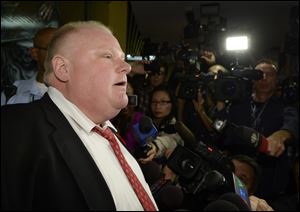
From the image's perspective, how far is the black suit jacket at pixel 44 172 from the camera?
67 cm

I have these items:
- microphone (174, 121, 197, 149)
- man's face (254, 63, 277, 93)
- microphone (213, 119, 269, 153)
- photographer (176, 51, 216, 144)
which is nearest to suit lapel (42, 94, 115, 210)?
microphone (174, 121, 197, 149)

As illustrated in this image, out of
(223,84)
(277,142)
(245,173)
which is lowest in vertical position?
(245,173)

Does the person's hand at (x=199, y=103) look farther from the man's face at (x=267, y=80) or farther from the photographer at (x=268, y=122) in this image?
the man's face at (x=267, y=80)

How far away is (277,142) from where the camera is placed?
1.60 metres

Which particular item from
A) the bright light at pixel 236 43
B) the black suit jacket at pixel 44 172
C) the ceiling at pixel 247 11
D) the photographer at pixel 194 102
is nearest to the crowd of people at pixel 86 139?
the black suit jacket at pixel 44 172

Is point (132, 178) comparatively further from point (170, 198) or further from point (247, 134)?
point (247, 134)

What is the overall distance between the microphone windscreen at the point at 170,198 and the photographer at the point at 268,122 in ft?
2.60

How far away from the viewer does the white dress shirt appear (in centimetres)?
76

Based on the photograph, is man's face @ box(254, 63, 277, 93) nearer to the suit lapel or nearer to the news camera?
the news camera

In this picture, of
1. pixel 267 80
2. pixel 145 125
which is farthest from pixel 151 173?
pixel 267 80

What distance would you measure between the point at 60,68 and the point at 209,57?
49.2 inches

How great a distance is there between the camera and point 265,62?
1.89 m

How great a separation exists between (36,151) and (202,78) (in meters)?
1.27

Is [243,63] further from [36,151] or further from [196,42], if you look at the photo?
[36,151]
